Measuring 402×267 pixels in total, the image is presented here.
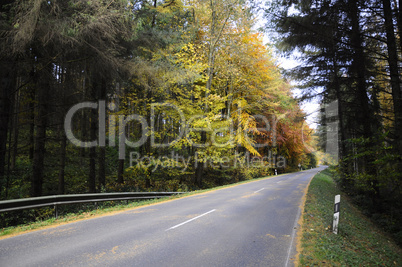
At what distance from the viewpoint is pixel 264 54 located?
19.7 m

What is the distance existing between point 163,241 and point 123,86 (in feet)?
35.1

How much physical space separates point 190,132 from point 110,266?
12253 millimetres

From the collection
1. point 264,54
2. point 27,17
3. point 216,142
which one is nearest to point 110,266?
point 27,17

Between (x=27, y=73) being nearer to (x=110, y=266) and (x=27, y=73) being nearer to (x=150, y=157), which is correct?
(x=150, y=157)

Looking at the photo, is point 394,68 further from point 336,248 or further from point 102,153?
point 102,153

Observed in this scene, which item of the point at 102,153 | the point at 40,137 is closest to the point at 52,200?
the point at 40,137

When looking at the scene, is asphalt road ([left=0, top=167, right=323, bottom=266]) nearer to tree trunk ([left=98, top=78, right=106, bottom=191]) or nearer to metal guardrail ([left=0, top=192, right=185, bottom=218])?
metal guardrail ([left=0, top=192, right=185, bottom=218])

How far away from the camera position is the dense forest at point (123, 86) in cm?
784

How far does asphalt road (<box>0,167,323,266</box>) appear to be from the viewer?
14.2 ft

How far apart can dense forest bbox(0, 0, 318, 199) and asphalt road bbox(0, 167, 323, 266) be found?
18.5 feet

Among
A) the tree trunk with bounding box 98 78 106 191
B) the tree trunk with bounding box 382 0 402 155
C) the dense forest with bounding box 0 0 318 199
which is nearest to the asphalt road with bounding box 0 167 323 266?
the tree trunk with bounding box 382 0 402 155

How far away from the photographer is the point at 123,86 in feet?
44.1

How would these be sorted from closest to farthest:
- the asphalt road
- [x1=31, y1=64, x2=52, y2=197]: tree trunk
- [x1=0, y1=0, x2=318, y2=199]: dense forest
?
the asphalt road
[x1=0, y1=0, x2=318, y2=199]: dense forest
[x1=31, y1=64, x2=52, y2=197]: tree trunk

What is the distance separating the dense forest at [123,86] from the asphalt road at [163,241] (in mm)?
5630
